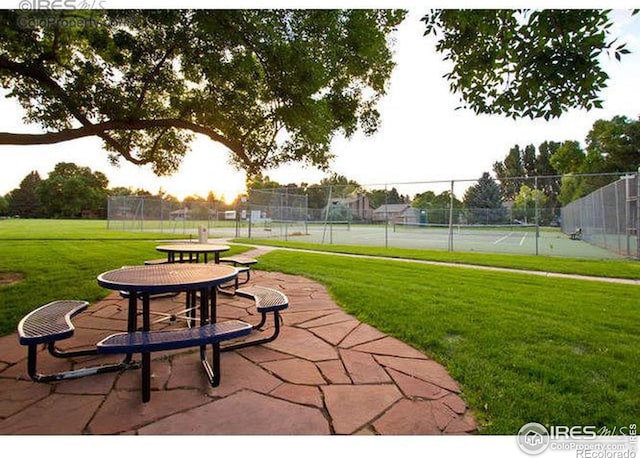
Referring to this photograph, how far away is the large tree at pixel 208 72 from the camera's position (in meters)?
6.34

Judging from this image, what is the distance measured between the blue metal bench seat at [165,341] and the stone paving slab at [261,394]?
0.56 feet

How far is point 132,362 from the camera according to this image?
301cm

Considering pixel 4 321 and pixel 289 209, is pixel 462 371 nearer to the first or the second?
pixel 4 321

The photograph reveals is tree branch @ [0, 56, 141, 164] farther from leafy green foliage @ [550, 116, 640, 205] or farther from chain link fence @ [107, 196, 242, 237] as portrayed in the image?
leafy green foliage @ [550, 116, 640, 205]

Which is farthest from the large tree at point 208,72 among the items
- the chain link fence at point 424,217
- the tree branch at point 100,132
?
the chain link fence at point 424,217

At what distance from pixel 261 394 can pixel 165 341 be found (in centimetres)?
77

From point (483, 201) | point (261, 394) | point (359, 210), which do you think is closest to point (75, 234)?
point (359, 210)

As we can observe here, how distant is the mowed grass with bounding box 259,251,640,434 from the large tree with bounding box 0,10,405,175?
3.84 m

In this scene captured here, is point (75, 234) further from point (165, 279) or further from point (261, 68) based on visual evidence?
point (165, 279)

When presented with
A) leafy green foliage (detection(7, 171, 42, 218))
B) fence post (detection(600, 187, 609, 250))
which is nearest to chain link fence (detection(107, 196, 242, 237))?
fence post (detection(600, 187, 609, 250))

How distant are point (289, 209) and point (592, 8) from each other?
18.9 m

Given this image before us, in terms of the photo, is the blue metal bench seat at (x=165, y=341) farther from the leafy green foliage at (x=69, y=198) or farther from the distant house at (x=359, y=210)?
the leafy green foliage at (x=69, y=198)
